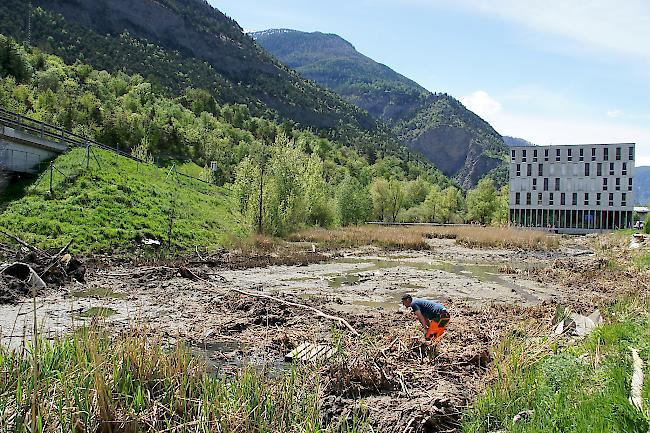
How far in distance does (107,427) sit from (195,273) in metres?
15.3

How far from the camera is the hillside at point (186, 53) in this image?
104 m

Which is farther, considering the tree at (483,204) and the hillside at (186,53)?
the hillside at (186,53)

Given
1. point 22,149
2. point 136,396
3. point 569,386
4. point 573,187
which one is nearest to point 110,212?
point 22,149

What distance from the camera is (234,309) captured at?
47.9 feet

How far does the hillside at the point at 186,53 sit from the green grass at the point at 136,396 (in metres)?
104

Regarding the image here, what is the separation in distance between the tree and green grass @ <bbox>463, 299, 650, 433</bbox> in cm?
8602

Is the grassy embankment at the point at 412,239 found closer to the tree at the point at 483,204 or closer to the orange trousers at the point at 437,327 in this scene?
the orange trousers at the point at 437,327

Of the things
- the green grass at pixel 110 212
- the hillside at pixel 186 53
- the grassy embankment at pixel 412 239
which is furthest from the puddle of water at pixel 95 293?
the hillside at pixel 186 53

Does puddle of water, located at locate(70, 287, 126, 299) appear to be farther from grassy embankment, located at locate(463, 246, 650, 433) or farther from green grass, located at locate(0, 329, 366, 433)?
grassy embankment, located at locate(463, 246, 650, 433)

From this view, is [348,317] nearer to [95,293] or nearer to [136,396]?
[136,396]

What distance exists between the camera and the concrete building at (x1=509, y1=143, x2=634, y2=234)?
8194cm

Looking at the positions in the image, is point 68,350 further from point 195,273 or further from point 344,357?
point 195,273

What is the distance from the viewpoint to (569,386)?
7121mm

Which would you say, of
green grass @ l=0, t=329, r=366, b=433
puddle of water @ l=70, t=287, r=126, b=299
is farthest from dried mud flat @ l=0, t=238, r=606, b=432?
green grass @ l=0, t=329, r=366, b=433
